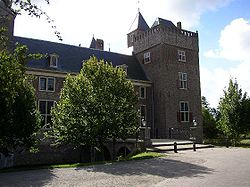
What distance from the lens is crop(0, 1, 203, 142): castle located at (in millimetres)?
33125

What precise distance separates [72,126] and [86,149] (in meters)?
7.09

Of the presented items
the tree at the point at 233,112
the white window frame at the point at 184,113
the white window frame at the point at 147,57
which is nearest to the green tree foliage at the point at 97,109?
the tree at the point at 233,112

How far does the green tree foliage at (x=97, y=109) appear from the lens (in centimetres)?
2041

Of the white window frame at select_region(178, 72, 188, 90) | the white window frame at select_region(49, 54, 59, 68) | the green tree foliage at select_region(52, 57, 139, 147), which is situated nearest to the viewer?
the green tree foliage at select_region(52, 57, 139, 147)

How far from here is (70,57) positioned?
33.7 m

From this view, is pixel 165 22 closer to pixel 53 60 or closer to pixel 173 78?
pixel 173 78

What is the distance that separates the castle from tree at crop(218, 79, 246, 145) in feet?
12.3

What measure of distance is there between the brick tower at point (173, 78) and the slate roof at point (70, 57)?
1474mm

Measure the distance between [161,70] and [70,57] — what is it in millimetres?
10568

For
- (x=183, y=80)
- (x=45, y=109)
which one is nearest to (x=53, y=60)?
(x=45, y=109)

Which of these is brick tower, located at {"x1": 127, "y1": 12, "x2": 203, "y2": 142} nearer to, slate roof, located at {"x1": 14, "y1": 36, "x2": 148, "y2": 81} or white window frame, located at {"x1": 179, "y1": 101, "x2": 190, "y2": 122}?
white window frame, located at {"x1": 179, "y1": 101, "x2": 190, "y2": 122}

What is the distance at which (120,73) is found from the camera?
2145 centimetres

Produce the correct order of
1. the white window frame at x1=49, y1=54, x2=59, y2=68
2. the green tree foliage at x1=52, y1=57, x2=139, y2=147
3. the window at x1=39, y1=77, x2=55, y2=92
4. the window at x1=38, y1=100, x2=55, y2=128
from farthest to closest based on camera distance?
1. the white window frame at x1=49, y1=54, x2=59, y2=68
2. the window at x1=39, y1=77, x2=55, y2=92
3. the window at x1=38, y1=100, x2=55, y2=128
4. the green tree foliage at x1=52, y1=57, x2=139, y2=147

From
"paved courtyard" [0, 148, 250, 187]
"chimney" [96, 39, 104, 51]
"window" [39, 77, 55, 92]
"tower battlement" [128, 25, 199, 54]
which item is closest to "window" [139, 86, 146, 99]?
"tower battlement" [128, 25, 199, 54]
